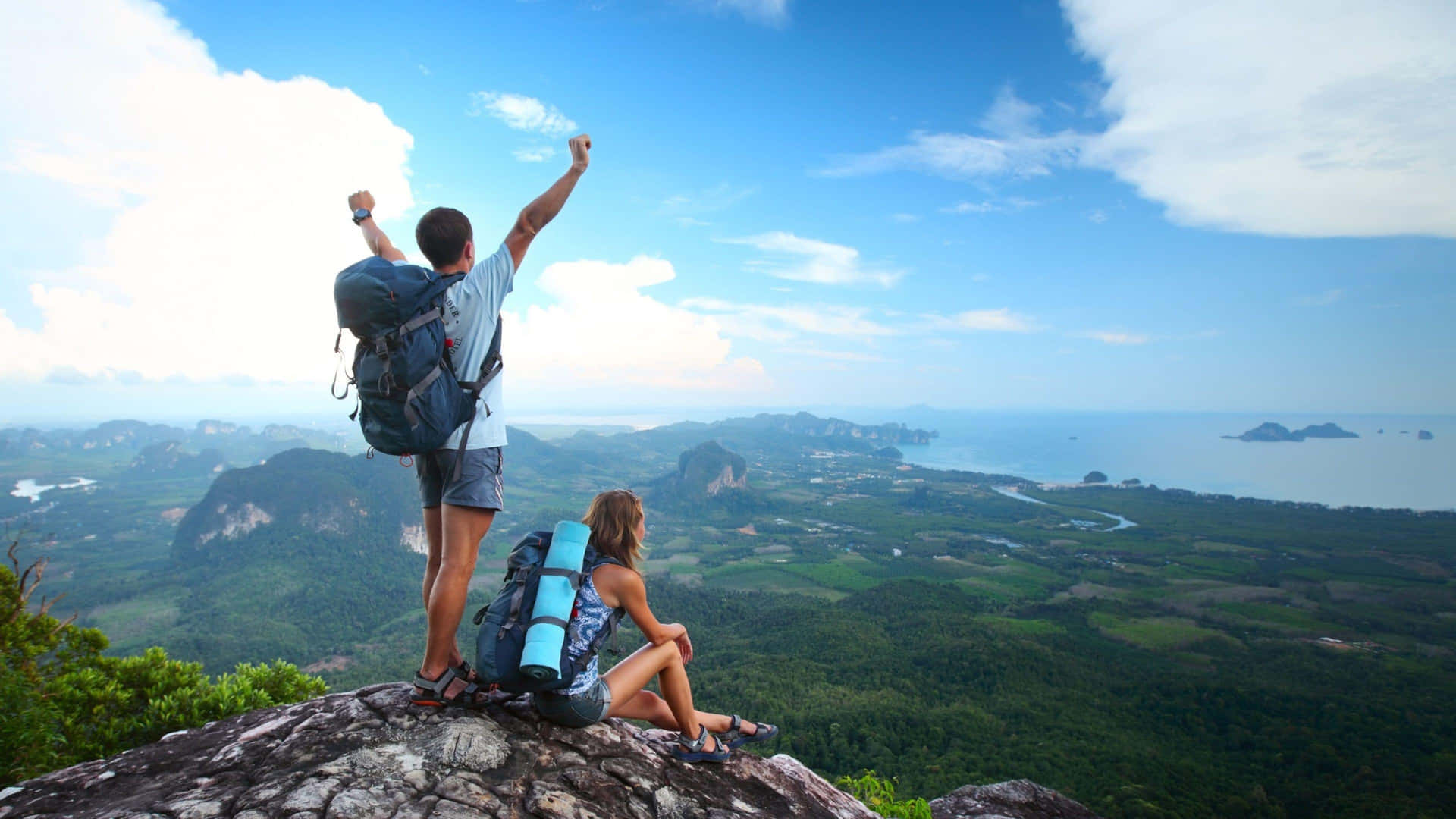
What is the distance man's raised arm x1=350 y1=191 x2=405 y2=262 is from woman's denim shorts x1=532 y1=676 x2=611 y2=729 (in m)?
2.69

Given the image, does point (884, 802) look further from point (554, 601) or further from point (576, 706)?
point (554, 601)

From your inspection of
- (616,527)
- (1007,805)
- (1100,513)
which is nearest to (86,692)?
(616,527)

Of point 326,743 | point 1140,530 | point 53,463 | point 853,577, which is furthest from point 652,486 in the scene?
point 53,463

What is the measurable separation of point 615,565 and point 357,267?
2.00 meters

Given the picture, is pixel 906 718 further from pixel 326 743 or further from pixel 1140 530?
pixel 1140 530

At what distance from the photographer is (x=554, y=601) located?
3.18m

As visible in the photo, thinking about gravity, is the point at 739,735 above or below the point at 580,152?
below

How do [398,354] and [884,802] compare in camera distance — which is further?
[884,802]

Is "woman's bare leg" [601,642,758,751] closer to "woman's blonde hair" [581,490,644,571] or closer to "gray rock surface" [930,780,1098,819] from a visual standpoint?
"woman's blonde hair" [581,490,644,571]

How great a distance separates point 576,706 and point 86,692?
536 centimetres

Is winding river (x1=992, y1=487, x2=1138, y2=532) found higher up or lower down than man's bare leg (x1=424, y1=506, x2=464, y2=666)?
lower down

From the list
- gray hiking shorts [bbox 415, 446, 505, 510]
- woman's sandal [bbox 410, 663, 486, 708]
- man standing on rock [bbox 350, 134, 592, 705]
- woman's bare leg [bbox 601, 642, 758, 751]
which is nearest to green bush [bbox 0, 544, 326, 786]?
woman's sandal [bbox 410, 663, 486, 708]

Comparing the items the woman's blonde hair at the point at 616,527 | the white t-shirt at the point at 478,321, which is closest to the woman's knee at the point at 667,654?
the woman's blonde hair at the point at 616,527

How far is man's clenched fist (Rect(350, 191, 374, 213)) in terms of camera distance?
3.90 m
